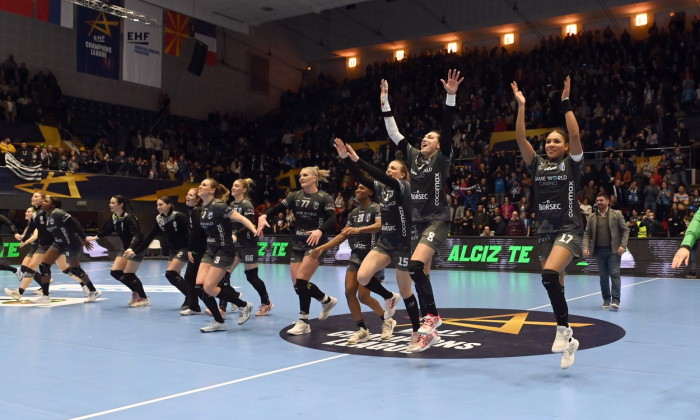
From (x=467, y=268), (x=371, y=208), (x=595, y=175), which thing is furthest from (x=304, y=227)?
(x=595, y=175)

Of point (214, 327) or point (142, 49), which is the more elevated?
point (142, 49)

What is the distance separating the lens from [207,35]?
29859 mm

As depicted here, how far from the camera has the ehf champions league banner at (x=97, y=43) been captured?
25.2 meters

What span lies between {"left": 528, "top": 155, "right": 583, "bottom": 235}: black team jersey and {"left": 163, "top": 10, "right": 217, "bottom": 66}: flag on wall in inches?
947

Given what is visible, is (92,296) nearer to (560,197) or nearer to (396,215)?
(396,215)

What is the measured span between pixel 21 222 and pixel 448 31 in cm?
2231

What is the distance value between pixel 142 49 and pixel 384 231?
2165 centimetres

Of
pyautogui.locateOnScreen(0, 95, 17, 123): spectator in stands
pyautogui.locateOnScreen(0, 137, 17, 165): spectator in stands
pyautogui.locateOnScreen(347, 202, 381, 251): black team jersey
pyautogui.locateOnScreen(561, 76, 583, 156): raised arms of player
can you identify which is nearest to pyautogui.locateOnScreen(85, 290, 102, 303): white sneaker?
pyautogui.locateOnScreen(347, 202, 381, 251): black team jersey

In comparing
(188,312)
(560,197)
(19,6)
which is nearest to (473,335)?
(560,197)

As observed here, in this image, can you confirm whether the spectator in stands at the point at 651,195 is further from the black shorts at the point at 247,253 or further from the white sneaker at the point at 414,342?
the white sneaker at the point at 414,342

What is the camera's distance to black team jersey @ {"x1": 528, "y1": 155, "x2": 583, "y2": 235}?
6.42 meters

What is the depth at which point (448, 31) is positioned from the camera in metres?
34.1

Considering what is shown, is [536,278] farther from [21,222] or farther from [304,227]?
[21,222]

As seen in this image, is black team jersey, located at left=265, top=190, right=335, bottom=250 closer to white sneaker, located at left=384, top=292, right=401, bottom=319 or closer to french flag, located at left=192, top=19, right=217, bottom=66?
white sneaker, located at left=384, top=292, right=401, bottom=319
